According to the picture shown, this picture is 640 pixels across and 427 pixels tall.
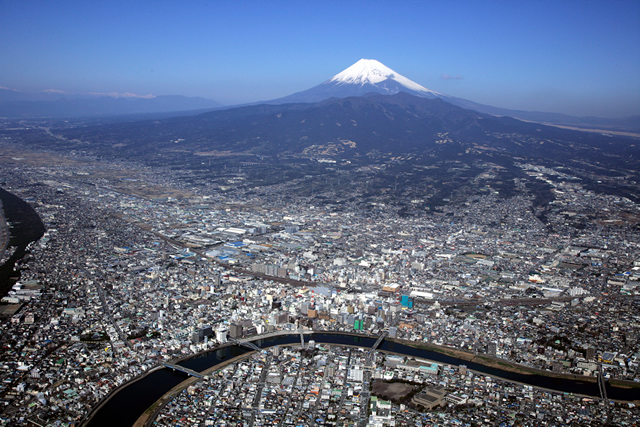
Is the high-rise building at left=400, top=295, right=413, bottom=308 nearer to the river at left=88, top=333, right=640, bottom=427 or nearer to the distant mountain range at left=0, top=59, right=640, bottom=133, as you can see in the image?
the river at left=88, top=333, right=640, bottom=427

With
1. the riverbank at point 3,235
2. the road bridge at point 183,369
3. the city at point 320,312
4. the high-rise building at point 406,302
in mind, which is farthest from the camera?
the riverbank at point 3,235

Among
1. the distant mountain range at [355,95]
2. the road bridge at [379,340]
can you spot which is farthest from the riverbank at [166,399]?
the distant mountain range at [355,95]

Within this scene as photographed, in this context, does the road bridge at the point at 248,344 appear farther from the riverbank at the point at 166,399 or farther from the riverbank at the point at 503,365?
the riverbank at the point at 503,365

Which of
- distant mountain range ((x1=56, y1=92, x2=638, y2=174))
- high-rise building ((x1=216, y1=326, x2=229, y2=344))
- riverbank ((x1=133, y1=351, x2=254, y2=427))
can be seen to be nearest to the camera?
riverbank ((x1=133, y1=351, x2=254, y2=427))

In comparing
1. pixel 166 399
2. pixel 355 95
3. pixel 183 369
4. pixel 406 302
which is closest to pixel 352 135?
pixel 355 95

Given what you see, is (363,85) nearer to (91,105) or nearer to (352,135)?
(352,135)

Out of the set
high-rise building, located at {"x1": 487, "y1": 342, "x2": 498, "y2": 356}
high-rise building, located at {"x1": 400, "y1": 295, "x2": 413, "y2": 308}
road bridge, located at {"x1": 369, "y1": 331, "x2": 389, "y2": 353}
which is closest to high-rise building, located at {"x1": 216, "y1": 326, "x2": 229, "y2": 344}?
road bridge, located at {"x1": 369, "y1": 331, "x2": 389, "y2": 353}

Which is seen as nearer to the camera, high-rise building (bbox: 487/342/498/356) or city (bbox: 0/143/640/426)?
city (bbox: 0/143/640/426)
